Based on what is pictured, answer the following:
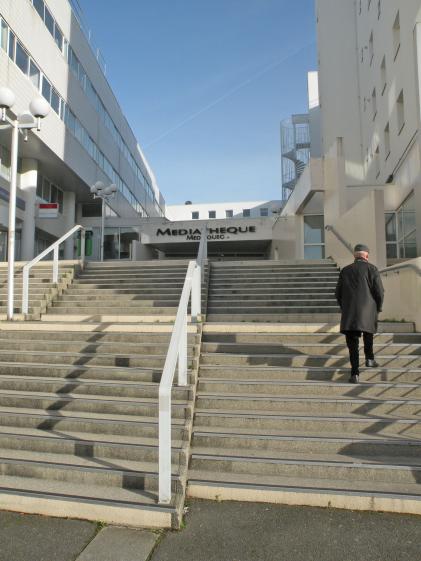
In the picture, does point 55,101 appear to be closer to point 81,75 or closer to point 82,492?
point 81,75

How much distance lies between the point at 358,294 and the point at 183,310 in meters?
2.12

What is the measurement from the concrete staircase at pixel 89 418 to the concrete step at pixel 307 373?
368 mm

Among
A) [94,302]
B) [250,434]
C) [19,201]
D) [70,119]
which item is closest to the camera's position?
[250,434]

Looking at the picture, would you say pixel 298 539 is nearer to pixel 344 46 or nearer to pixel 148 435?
pixel 148 435

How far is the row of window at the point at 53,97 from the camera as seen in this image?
59.8ft

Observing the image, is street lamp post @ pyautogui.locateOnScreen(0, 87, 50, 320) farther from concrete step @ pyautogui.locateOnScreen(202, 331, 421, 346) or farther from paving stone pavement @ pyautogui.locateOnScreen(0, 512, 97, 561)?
paving stone pavement @ pyautogui.locateOnScreen(0, 512, 97, 561)

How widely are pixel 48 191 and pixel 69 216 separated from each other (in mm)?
2319

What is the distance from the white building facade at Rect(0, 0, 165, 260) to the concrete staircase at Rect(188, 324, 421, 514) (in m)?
17.0

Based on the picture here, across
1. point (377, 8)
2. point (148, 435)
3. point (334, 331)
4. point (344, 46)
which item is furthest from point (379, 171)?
point (148, 435)

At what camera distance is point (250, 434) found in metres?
4.24

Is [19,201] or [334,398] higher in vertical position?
[19,201]

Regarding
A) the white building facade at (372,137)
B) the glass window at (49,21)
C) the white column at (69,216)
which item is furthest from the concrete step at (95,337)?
the glass window at (49,21)

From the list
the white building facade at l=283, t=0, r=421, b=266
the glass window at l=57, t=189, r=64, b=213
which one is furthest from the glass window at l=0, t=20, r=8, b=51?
the white building facade at l=283, t=0, r=421, b=266

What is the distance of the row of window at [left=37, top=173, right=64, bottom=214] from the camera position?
80.5 ft
